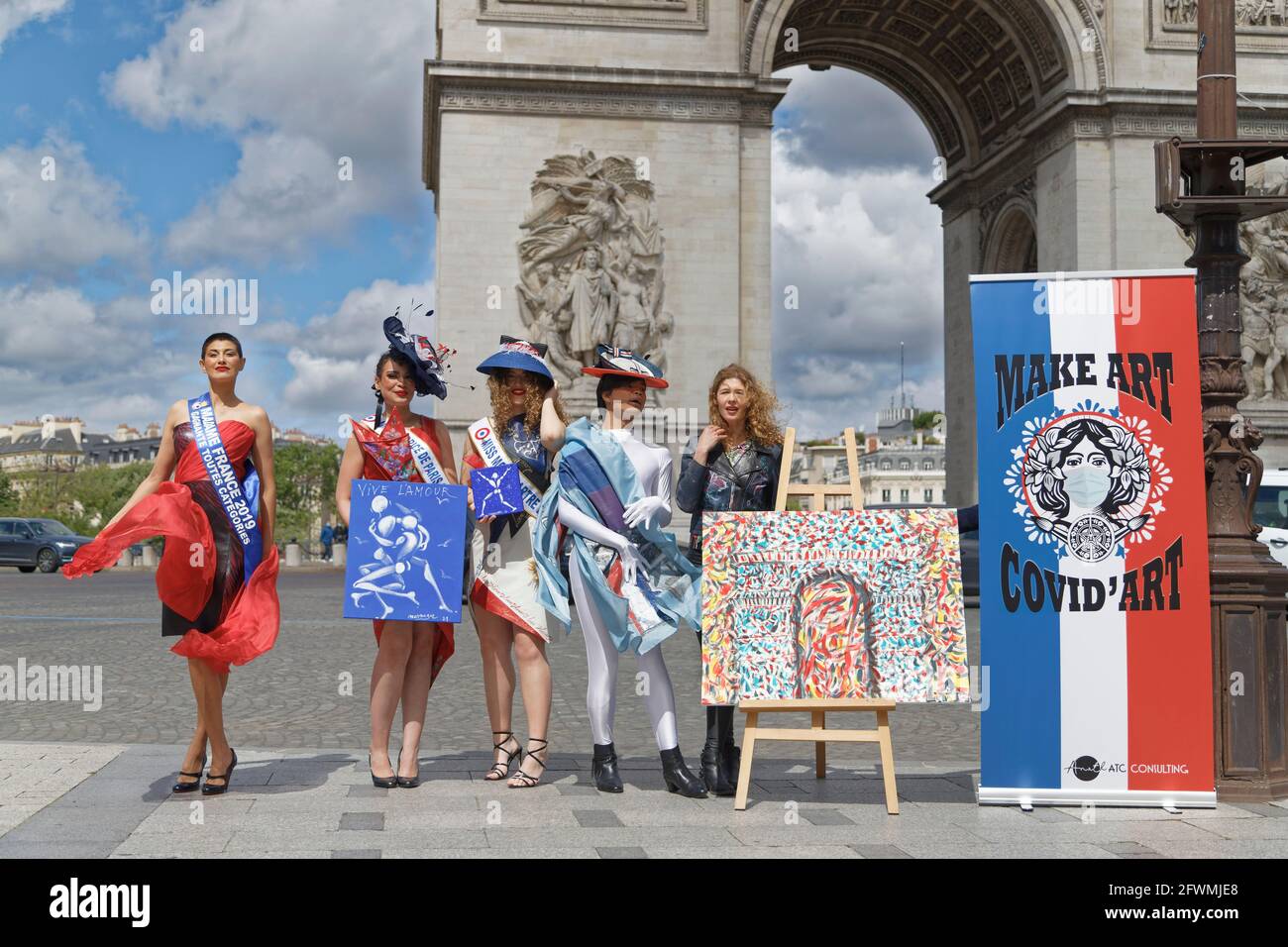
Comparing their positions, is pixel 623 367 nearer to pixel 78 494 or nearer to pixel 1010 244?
pixel 1010 244

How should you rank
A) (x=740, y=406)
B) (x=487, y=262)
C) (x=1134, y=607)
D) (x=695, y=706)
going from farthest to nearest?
(x=487, y=262)
(x=695, y=706)
(x=740, y=406)
(x=1134, y=607)

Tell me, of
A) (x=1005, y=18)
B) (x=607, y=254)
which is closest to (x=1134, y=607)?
(x=607, y=254)

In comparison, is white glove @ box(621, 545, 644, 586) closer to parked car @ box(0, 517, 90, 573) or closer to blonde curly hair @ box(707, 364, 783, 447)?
blonde curly hair @ box(707, 364, 783, 447)

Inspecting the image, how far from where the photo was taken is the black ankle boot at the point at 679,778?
21.4ft

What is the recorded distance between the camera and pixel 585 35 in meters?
23.0

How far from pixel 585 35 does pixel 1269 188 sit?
11292 millimetres

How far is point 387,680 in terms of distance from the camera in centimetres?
668

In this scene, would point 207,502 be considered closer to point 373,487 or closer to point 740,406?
point 373,487

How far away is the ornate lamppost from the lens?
6.51 m

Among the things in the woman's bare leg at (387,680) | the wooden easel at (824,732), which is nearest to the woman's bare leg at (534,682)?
the woman's bare leg at (387,680)

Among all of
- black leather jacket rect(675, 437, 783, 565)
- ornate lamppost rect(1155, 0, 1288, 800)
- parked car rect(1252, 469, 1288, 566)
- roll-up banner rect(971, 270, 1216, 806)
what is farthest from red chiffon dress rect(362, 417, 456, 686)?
parked car rect(1252, 469, 1288, 566)

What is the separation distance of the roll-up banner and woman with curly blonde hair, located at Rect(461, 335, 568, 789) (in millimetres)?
2012

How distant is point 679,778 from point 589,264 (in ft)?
54.9

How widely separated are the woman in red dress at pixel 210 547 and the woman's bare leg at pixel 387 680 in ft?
1.78
